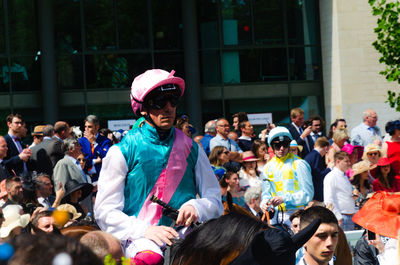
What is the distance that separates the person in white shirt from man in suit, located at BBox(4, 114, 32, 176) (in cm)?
410

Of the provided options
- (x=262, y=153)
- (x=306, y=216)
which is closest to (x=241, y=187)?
(x=262, y=153)

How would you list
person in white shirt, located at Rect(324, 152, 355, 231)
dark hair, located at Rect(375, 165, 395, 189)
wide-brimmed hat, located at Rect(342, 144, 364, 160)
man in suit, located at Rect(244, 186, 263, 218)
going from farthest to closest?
wide-brimmed hat, located at Rect(342, 144, 364, 160), dark hair, located at Rect(375, 165, 395, 189), person in white shirt, located at Rect(324, 152, 355, 231), man in suit, located at Rect(244, 186, 263, 218)

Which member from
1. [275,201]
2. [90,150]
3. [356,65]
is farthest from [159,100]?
[356,65]

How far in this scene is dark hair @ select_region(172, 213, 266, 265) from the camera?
87.9 inches

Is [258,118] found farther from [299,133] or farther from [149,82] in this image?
[149,82]

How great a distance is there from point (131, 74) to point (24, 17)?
152 inches

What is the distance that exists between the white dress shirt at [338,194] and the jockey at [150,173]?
5.55 m

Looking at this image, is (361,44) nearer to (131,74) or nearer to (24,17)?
(131,74)

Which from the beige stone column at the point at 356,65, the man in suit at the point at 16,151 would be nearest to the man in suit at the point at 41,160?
the man in suit at the point at 16,151

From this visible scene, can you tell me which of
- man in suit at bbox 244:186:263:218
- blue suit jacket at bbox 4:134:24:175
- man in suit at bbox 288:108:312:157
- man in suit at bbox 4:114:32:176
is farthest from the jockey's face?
man in suit at bbox 288:108:312:157

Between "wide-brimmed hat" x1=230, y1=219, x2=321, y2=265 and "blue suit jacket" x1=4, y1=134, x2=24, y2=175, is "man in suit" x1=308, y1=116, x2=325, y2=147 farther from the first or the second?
"wide-brimmed hat" x1=230, y1=219, x2=321, y2=265

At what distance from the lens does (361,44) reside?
21797 mm

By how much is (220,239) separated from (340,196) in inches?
283

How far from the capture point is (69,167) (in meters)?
9.32
